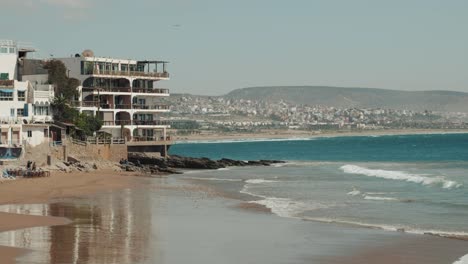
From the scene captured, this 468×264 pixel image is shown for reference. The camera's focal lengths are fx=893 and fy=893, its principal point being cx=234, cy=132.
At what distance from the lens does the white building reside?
85.2 m

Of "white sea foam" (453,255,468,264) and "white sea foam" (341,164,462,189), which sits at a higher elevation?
"white sea foam" (341,164,462,189)

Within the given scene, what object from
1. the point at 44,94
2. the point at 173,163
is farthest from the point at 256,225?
the point at 173,163

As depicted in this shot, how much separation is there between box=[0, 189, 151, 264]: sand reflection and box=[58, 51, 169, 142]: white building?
133ft

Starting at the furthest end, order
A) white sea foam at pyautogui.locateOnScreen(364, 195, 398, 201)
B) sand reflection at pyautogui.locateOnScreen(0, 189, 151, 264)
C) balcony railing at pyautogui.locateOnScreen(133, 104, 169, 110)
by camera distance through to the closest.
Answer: balcony railing at pyautogui.locateOnScreen(133, 104, 169, 110) → white sea foam at pyautogui.locateOnScreen(364, 195, 398, 201) → sand reflection at pyautogui.locateOnScreen(0, 189, 151, 264)

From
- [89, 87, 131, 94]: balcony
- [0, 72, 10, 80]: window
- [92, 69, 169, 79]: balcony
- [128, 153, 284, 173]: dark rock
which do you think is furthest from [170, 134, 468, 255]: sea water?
[0, 72, 10, 80]: window

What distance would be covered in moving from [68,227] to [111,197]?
1419 centimetres

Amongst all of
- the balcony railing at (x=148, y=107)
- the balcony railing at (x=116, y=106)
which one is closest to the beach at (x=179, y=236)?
the balcony railing at (x=116, y=106)

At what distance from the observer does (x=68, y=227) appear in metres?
34.3

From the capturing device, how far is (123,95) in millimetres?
87688

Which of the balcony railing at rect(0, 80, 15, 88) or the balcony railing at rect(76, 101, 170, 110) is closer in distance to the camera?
the balcony railing at rect(0, 80, 15, 88)

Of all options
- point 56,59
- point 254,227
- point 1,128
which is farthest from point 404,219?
point 56,59

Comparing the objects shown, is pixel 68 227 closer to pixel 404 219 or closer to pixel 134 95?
pixel 404 219

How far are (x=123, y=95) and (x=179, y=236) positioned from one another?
5623 centimetres

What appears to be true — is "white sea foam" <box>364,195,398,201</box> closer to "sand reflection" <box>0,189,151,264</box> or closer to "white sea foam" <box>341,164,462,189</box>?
"white sea foam" <box>341,164,462,189</box>
